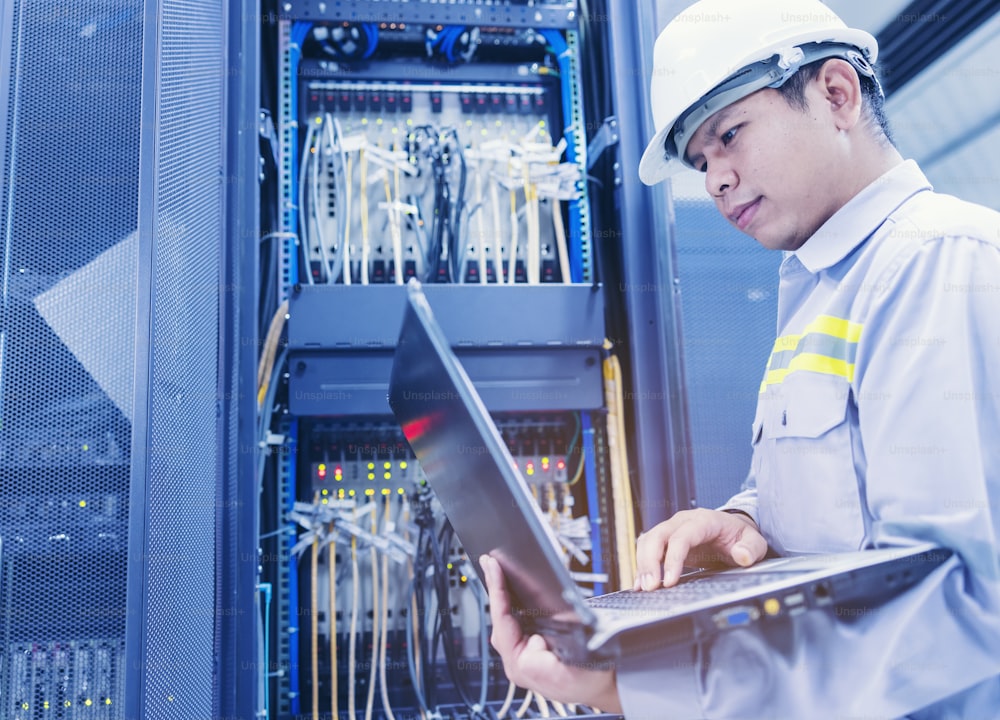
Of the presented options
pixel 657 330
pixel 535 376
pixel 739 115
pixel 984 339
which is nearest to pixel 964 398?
pixel 984 339

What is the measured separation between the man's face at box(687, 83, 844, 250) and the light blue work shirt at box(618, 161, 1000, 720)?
130 mm

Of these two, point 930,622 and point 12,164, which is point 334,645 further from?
point 930,622

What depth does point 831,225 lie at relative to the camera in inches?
44.8

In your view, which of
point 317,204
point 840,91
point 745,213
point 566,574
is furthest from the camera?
point 317,204

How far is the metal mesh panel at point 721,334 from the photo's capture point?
1.79 m

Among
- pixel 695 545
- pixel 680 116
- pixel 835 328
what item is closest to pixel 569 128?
pixel 680 116

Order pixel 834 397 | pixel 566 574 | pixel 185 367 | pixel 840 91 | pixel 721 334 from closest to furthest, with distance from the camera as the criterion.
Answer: pixel 566 574, pixel 834 397, pixel 840 91, pixel 185 367, pixel 721 334

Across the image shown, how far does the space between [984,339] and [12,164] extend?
1.63 metres

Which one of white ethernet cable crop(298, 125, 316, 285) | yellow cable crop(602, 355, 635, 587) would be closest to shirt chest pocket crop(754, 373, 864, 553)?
yellow cable crop(602, 355, 635, 587)

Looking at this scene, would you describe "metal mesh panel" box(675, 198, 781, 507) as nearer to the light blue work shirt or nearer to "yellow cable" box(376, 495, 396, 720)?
the light blue work shirt

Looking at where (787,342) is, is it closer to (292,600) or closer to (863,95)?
(863,95)

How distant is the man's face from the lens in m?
1.10

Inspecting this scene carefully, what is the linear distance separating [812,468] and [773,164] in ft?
1.62

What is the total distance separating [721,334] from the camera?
182cm
